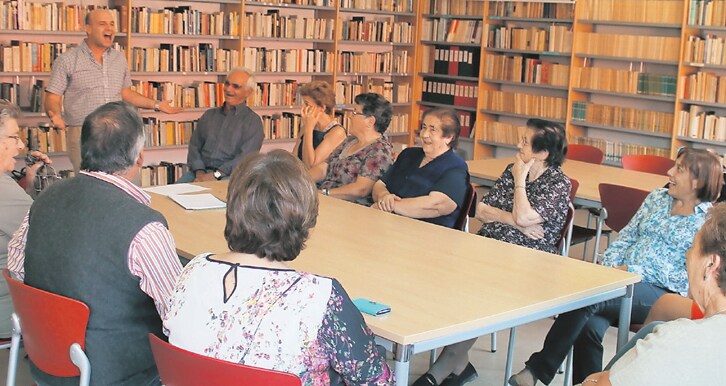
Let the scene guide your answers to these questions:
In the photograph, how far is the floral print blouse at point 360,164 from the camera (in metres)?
5.05

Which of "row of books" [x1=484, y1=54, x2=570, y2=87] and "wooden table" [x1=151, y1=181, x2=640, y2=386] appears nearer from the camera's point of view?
"wooden table" [x1=151, y1=181, x2=640, y2=386]

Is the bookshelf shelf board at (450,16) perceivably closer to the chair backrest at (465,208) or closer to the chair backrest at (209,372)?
the chair backrest at (465,208)

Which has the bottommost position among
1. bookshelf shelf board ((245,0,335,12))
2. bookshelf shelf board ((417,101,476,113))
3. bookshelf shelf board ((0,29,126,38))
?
bookshelf shelf board ((417,101,476,113))

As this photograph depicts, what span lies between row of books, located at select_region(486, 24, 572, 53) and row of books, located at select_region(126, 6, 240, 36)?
9.09 feet

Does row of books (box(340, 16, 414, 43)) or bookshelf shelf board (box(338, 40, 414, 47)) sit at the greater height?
row of books (box(340, 16, 414, 43))

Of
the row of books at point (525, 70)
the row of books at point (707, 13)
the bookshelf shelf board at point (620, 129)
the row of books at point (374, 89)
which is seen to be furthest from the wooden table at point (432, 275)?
the row of books at point (374, 89)

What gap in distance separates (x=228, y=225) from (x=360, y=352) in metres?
0.44

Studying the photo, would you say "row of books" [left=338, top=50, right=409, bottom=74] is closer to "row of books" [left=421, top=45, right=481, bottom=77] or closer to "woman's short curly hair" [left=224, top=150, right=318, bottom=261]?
"row of books" [left=421, top=45, right=481, bottom=77]

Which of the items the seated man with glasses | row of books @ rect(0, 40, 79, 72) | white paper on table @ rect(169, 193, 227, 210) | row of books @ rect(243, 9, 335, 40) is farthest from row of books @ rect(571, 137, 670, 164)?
white paper on table @ rect(169, 193, 227, 210)

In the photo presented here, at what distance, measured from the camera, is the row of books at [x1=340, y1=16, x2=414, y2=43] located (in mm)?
9273

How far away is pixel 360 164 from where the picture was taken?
512 cm

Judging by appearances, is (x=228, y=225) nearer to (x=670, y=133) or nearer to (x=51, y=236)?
(x=51, y=236)

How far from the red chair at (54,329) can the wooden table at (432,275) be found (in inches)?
28.8

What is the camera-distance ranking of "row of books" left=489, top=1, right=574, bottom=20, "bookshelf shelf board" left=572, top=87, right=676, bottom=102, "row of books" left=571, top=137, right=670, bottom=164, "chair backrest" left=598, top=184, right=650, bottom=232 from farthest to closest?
"row of books" left=489, top=1, right=574, bottom=20
"row of books" left=571, top=137, right=670, bottom=164
"bookshelf shelf board" left=572, top=87, right=676, bottom=102
"chair backrest" left=598, top=184, right=650, bottom=232
